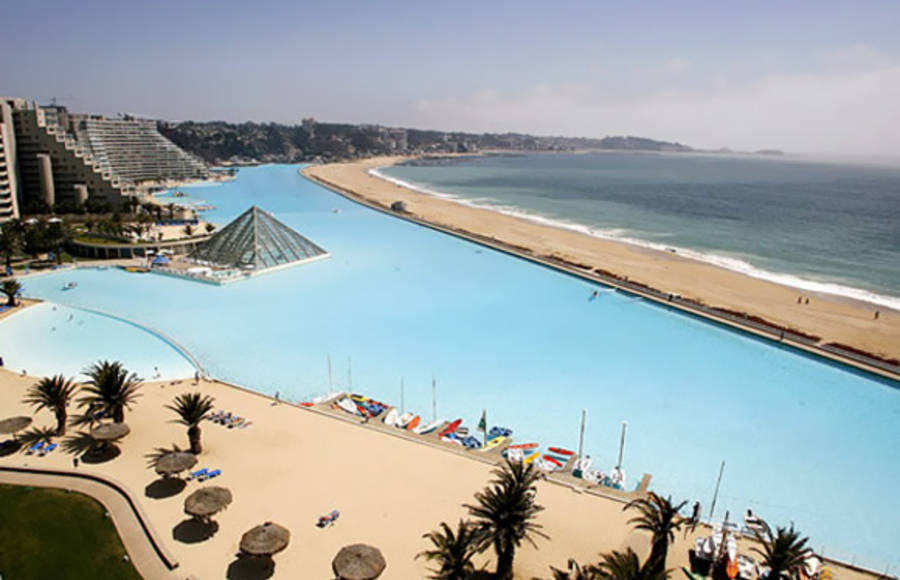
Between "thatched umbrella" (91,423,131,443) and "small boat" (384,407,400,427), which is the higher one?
"thatched umbrella" (91,423,131,443)

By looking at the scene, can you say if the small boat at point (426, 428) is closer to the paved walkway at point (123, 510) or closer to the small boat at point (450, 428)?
the small boat at point (450, 428)

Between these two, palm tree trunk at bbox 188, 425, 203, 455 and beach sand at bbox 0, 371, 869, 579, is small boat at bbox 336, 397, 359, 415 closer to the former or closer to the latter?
beach sand at bbox 0, 371, 869, 579

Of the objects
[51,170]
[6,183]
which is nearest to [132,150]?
[51,170]

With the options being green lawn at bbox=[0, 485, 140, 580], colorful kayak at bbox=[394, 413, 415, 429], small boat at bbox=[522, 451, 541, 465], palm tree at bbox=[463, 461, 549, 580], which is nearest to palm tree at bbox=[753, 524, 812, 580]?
palm tree at bbox=[463, 461, 549, 580]

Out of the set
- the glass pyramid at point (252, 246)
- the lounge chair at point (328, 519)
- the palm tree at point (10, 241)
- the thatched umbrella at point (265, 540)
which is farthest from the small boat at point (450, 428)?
the palm tree at point (10, 241)

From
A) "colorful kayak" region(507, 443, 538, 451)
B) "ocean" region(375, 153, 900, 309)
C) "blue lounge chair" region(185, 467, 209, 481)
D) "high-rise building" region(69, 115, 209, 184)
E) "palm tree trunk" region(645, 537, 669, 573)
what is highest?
"high-rise building" region(69, 115, 209, 184)

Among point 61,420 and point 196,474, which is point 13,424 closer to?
point 61,420
